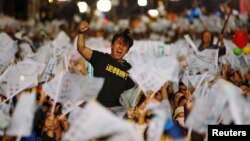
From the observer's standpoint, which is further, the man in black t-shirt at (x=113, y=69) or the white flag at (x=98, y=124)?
the man in black t-shirt at (x=113, y=69)

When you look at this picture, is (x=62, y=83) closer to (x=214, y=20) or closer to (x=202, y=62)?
(x=202, y=62)

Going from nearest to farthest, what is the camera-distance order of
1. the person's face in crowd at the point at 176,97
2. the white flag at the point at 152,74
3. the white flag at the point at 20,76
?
the white flag at the point at 152,74 → the white flag at the point at 20,76 → the person's face in crowd at the point at 176,97

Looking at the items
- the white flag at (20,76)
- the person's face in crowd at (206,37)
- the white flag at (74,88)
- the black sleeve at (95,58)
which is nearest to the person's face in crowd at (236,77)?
the person's face in crowd at (206,37)

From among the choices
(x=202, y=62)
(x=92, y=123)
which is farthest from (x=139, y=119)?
(x=202, y=62)

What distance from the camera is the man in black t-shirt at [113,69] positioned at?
7.55 metres

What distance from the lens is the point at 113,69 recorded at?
7.69 metres

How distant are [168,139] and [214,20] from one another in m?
15.7

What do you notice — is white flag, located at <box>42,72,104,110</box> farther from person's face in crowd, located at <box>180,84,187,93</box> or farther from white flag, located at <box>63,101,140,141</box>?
person's face in crowd, located at <box>180,84,187,93</box>

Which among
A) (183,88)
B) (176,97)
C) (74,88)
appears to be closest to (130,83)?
(176,97)

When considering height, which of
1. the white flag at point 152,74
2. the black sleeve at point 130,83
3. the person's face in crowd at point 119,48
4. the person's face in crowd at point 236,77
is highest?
the person's face in crowd at point 119,48

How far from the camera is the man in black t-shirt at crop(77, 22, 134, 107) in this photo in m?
7.55

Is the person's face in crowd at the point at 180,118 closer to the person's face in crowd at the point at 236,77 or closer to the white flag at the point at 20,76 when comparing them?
the white flag at the point at 20,76

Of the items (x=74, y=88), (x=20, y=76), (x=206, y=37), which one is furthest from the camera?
(x=206, y=37)

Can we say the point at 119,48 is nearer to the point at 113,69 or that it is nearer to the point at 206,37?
the point at 113,69
